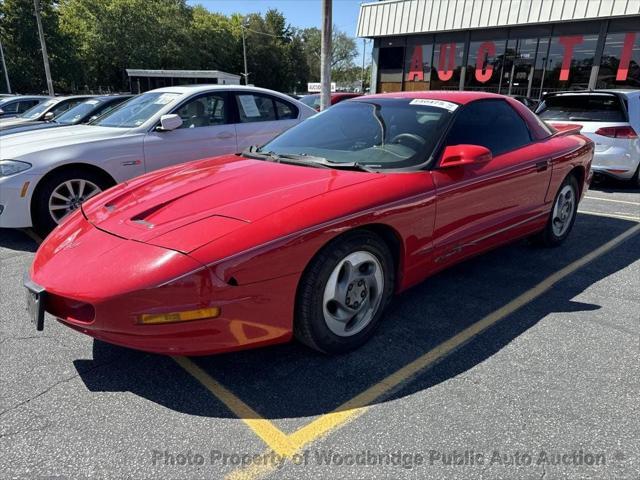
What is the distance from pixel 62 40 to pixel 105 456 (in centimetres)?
4585

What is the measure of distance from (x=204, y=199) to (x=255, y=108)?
3.87 meters

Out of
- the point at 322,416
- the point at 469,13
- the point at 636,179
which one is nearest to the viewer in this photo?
the point at 322,416

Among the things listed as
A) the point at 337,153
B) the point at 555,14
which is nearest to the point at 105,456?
the point at 337,153

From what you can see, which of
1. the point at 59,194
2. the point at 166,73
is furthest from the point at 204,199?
the point at 166,73

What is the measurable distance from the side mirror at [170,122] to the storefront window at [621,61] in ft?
49.7

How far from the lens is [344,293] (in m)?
2.57

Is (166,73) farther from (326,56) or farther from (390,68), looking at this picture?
(326,56)

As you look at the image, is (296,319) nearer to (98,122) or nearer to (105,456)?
(105,456)

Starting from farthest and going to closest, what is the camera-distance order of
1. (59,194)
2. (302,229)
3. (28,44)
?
(28,44), (59,194), (302,229)

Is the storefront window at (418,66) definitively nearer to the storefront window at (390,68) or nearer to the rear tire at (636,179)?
the storefront window at (390,68)

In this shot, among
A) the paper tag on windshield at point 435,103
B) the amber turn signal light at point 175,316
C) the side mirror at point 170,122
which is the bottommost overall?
the amber turn signal light at point 175,316

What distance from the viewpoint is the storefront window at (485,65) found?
57.2 ft

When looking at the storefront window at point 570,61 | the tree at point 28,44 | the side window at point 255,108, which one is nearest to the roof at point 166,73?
the storefront window at point 570,61

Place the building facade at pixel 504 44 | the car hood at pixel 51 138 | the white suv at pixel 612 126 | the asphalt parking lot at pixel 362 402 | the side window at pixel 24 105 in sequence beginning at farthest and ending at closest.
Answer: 1. the building facade at pixel 504 44
2. the side window at pixel 24 105
3. the white suv at pixel 612 126
4. the car hood at pixel 51 138
5. the asphalt parking lot at pixel 362 402
